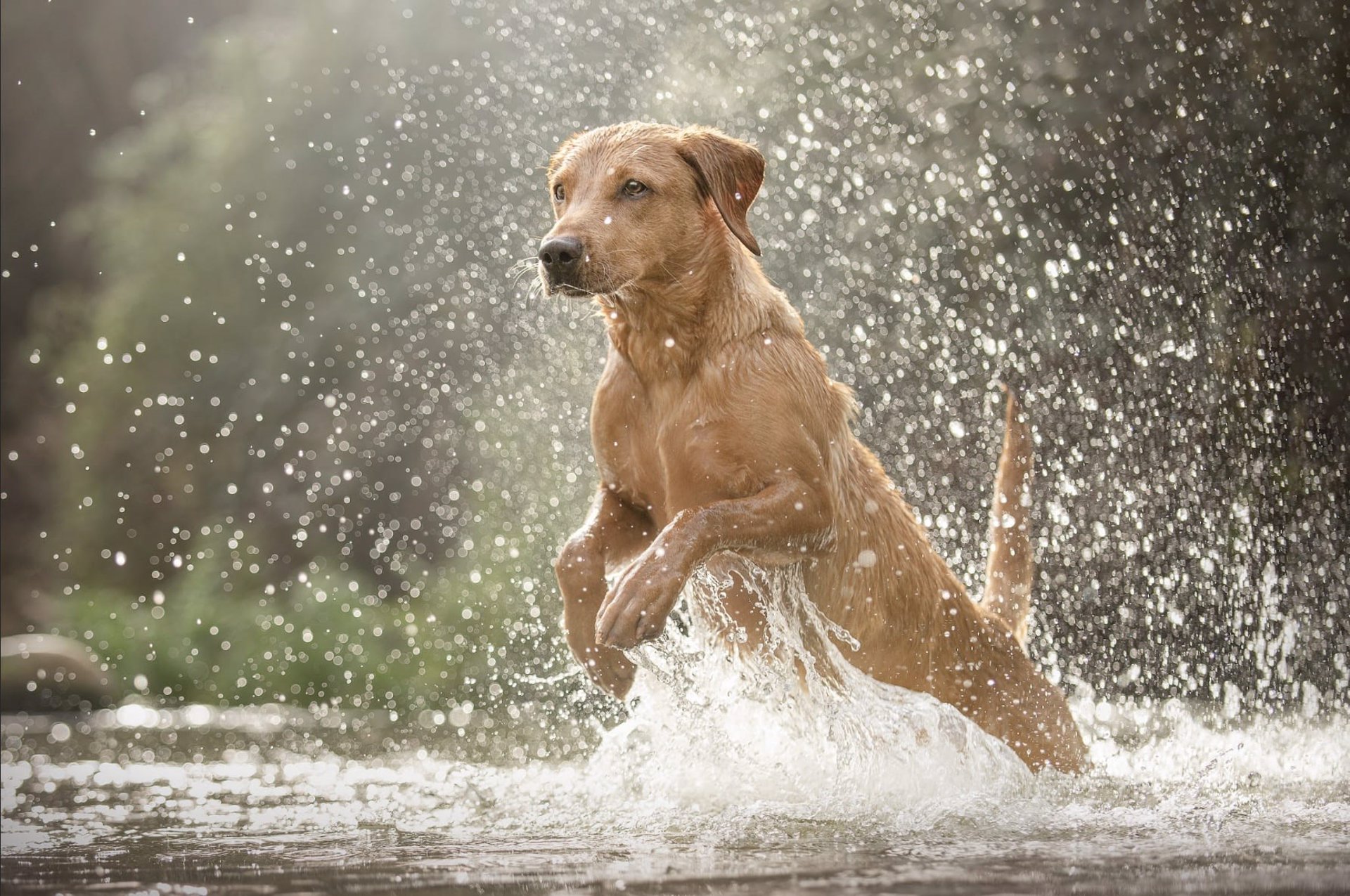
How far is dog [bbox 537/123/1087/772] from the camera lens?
11.0ft

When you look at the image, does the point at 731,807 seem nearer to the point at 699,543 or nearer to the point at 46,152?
the point at 699,543

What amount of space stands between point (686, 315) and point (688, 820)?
1300 millimetres

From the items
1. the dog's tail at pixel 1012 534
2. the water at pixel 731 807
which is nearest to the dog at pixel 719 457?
the water at pixel 731 807

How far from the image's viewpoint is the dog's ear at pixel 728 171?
354 cm

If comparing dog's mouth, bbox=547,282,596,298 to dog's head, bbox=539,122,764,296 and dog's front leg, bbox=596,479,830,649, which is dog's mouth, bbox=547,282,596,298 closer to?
dog's head, bbox=539,122,764,296

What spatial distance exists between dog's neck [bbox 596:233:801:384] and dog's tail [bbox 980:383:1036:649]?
91cm

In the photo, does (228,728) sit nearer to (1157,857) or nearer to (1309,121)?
(1157,857)

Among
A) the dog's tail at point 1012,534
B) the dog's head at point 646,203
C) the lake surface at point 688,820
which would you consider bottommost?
the lake surface at point 688,820

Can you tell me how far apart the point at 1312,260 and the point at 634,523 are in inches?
164

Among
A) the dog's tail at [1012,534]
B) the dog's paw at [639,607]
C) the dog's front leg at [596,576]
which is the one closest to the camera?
the dog's paw at [639,607]

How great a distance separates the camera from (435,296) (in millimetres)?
11945

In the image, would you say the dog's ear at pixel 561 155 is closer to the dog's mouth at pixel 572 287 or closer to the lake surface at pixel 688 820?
the dog's mouth at pixel 572 287

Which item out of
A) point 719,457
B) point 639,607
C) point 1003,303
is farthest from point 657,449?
point 1003,303

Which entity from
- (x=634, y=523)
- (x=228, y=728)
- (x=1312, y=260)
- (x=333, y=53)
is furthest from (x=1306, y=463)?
(x=333, y=53)
